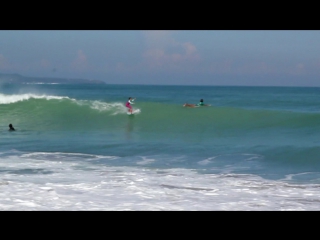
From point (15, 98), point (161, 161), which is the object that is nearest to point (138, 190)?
point (161, 161)

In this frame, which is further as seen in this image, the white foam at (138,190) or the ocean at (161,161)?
the ocean at (161,161)

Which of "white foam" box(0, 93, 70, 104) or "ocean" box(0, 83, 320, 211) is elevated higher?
"white foam" box(0, 93, 70, 104)

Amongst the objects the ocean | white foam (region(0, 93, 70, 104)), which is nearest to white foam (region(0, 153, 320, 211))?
the ocean

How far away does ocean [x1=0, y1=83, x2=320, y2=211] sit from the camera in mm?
6441

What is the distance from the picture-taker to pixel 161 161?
1039 centimetres

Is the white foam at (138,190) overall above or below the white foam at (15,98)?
below

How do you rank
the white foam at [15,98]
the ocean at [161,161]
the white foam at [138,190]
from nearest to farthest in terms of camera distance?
the white foam at [138,190] → the ocean at [161,161] → the white foam at [15,98]

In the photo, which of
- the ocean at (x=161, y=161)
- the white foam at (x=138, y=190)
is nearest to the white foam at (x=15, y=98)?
the ocean at (x=161, y=161)

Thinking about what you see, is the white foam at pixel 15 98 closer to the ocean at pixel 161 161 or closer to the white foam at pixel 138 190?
the ocean at pixel 161 161

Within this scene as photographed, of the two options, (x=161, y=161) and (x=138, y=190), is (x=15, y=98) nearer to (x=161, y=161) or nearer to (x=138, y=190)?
(x=161, y=161)

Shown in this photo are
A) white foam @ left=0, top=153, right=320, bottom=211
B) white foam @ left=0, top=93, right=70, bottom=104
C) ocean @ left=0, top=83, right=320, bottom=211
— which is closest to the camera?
white foam @ left=0, top=153, right=320, bottom=211

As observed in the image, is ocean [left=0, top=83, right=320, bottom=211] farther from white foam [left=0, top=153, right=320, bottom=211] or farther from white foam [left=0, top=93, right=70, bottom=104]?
white foam [left=0, top=93, right=70, bottom=104]

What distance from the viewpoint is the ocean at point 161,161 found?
6.44 m
